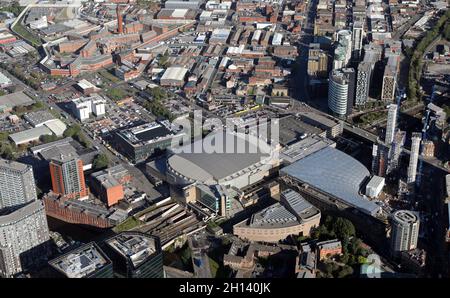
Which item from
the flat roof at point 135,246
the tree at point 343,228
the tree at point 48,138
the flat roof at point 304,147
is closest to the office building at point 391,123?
the flat roof at point 304,147

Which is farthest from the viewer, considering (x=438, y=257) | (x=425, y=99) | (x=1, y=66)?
(x=1, y=66)

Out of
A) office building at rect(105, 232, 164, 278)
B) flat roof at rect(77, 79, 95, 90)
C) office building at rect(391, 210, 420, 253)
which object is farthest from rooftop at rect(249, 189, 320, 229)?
flat roof at rect(77, 79, 95, 90)

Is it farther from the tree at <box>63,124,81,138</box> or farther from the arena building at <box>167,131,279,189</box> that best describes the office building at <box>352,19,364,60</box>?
the tree at <box>63,124,81,138</box>

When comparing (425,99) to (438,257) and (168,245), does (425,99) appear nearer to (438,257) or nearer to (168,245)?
(438,257)
